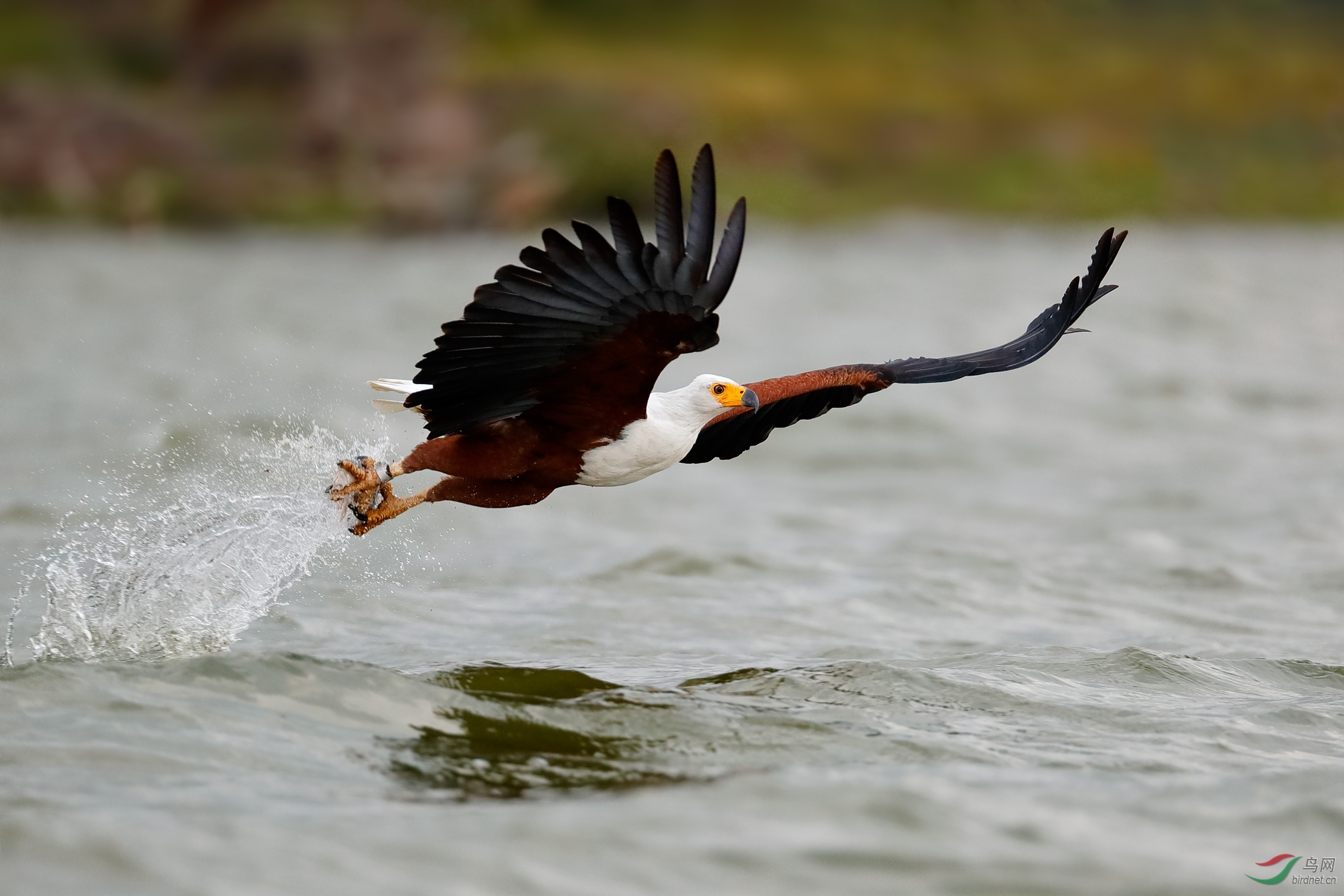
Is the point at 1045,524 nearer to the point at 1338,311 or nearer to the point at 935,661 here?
the point at 935,661

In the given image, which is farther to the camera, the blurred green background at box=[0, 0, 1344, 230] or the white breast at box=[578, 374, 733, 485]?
the blurred green background at box=[0, 0, 1344, 230]

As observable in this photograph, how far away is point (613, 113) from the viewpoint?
4169cm

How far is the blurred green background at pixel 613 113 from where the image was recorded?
35781 millimetres

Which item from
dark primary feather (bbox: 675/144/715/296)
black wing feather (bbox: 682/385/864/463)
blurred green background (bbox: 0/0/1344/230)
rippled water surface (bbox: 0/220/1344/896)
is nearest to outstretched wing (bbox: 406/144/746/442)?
dark primary feather (bbox: 675/144/715/296)

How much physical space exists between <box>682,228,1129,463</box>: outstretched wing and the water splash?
1.66 metres

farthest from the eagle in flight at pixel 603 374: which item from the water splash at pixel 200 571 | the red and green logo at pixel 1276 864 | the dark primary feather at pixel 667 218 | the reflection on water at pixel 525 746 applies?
the red and green logo at pixel 1276 864

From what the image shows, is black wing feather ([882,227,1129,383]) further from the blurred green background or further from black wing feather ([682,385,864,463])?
the blurred green background

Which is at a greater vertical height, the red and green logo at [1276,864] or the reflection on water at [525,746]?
the reflection on water at [525,746]

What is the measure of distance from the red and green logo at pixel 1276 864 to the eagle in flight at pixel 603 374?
254 cm

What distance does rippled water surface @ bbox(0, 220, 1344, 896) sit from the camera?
4930 millimetres

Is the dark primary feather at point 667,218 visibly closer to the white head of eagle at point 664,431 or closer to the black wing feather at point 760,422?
the white head of eagle at point 664,431

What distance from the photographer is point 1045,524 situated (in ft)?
38.6

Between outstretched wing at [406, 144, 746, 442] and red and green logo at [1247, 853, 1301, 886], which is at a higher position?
outstretched wing at [406, 144, 746, 442]

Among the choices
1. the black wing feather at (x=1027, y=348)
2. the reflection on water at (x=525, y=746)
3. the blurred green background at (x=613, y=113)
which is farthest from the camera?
the blurred green background at (x=613, y=113)
